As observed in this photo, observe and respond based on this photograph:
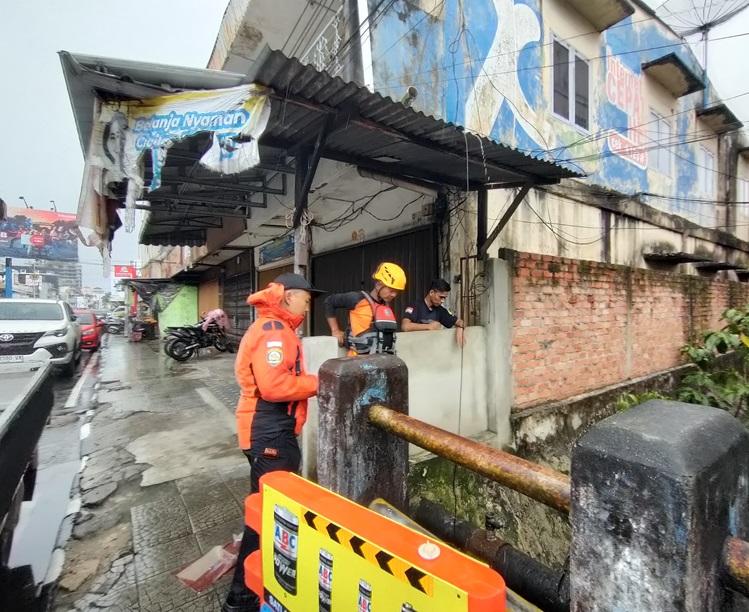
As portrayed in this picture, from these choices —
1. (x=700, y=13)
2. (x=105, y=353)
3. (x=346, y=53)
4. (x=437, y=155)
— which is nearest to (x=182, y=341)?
(x=105, y=353)

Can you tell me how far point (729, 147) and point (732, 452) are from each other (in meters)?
16.3

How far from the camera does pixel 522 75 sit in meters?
6.47

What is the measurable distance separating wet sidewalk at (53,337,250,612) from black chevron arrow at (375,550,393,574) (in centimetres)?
180

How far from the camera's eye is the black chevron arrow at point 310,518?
1.34 metres

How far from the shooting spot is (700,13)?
9.12 meters

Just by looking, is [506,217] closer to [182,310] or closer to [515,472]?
[515,472]

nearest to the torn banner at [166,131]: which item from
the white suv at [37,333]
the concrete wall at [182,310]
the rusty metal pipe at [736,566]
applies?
the rusty metal pipe at [736,566]

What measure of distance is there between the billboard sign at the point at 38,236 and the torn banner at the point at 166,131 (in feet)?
116

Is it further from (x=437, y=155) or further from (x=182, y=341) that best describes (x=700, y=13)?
(x=182, y=341)

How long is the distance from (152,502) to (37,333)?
23.0 ft

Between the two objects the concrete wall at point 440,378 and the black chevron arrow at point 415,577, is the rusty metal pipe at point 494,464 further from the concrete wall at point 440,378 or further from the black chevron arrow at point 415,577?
the concrete wall at point 440,378

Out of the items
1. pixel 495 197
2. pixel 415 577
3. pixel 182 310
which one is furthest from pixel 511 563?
pixel 182 310

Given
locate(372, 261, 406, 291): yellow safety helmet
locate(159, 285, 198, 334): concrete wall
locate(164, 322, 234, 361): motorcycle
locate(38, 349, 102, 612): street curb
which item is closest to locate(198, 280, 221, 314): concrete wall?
locate(159, 285, 198, 334): concrete wall

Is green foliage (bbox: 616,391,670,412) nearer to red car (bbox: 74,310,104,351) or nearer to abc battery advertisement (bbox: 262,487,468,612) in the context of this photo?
abc battery advertisement (bbox: 262,487,468,612)
